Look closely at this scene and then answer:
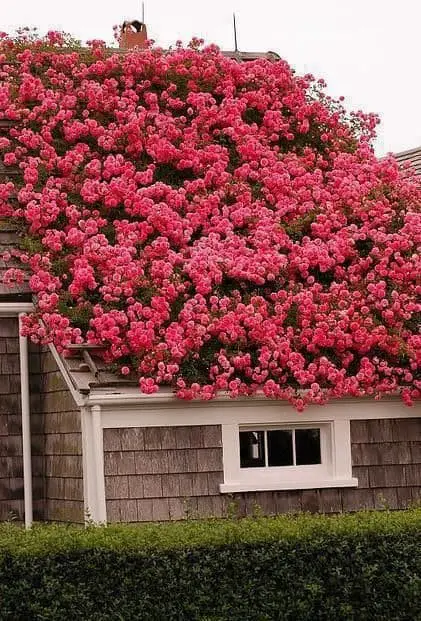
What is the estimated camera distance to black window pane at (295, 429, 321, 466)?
44.8 ft

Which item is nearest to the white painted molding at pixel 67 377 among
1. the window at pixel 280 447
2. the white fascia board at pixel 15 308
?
the white fascia board at pixel 15 308

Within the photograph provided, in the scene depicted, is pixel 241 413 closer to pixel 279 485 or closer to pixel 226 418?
pixel 226 418

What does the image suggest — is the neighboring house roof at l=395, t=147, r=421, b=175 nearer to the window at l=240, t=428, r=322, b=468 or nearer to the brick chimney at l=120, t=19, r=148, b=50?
the brick chimney at l=120, t=19, r=148, b=50

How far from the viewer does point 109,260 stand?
13.9 metres

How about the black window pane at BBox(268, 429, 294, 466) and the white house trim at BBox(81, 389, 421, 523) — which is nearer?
the white house trim at BBox(81, 389, 421, 523)

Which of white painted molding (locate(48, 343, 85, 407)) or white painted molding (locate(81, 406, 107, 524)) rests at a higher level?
white painted molding (locate(48, 343, 85, 407))

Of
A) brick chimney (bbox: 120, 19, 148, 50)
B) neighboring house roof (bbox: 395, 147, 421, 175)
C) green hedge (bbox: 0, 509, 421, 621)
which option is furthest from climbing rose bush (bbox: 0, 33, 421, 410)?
neighboring house roof (bbox: 395, 147, 421, 175)

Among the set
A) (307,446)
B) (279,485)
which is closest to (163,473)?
(279,485)

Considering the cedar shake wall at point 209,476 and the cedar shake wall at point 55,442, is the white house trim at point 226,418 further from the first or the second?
the cedar shake wall at point 55,442

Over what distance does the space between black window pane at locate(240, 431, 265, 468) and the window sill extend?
24 centimetres

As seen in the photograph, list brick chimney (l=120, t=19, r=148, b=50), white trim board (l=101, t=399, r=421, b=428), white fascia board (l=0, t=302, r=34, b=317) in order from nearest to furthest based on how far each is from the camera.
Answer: white trim board (l=101, t=399, r=421, b=428)
white fascia board (l=0, t=302, r=34, b=317)
brick chimney (l=120, t=19, r=148, b=50)

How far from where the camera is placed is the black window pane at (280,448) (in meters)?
13.6

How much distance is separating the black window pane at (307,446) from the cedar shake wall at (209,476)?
37cm

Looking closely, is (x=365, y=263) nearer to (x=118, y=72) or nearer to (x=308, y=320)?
(x=308, y=320)
